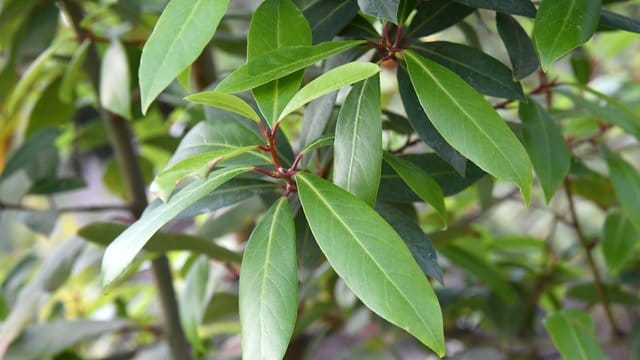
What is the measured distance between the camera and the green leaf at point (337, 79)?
419 mm

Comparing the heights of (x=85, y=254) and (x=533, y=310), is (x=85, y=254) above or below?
above

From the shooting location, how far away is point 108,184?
111 centimetres

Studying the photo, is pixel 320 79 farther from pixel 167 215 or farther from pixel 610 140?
pixel 610 140

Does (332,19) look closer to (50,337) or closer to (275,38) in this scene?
(275,38)

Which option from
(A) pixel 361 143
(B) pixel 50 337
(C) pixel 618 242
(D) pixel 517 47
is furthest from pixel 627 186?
(B) pixel 50 337

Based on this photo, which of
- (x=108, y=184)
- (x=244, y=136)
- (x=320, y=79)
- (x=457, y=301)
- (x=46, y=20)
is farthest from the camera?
(x=108, y=184)

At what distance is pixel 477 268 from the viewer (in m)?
0.90

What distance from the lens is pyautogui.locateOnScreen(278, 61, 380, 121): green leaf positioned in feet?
1.38

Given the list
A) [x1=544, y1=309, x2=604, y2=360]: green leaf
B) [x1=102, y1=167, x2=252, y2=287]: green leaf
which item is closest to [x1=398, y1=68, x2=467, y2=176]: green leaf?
[x1=102, y1=167, x2=252, y2=287]: green leaf

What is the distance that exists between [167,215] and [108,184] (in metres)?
0.69

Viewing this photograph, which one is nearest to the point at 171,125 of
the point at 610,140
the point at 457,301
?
the point at 457,301

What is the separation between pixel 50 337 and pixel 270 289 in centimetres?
55

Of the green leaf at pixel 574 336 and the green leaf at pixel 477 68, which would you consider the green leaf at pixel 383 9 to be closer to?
the green leaf at pixel 477 68

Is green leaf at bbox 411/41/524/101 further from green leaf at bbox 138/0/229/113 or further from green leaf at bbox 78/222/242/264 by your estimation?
green leaf at bbox 78/222/242/264
